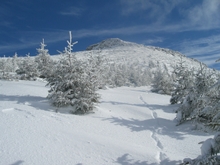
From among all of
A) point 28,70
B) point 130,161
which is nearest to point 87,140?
point 130,161

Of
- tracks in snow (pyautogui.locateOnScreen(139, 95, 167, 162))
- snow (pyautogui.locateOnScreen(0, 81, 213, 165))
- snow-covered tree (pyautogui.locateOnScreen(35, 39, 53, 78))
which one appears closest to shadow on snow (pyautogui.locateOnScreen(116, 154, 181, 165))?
snow (pyautogui.locateOnScreen(0, 81, 213, 165))

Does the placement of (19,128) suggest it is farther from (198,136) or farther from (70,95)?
(198,136)

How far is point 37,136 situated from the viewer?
5910 millimetres

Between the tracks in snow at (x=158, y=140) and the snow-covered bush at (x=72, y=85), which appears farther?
the snow-covered bush at (x=72, y=85)

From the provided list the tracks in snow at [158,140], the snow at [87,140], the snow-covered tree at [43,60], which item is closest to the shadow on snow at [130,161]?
the snow at [87,140]

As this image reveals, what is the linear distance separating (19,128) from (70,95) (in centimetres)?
391

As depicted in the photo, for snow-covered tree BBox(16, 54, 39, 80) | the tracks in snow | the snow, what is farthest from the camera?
snow-covered tree BBox(16, 54, 39, 80)

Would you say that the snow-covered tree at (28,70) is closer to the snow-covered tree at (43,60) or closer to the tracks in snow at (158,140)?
the snow-covered tree at (43,60)

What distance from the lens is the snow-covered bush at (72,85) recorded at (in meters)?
9.76

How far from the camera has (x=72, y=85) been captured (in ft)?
33.1

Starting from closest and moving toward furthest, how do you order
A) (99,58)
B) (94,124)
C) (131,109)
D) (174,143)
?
(174,143)
(94,124)
(131,109)
(99,58)

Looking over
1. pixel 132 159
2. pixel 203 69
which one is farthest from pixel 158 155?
pixel 203 69

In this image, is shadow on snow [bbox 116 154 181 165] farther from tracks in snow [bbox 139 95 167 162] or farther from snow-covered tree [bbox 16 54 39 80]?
snow-covered tree [bbox 16 54 39 80]

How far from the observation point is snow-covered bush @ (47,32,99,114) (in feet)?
32.0
